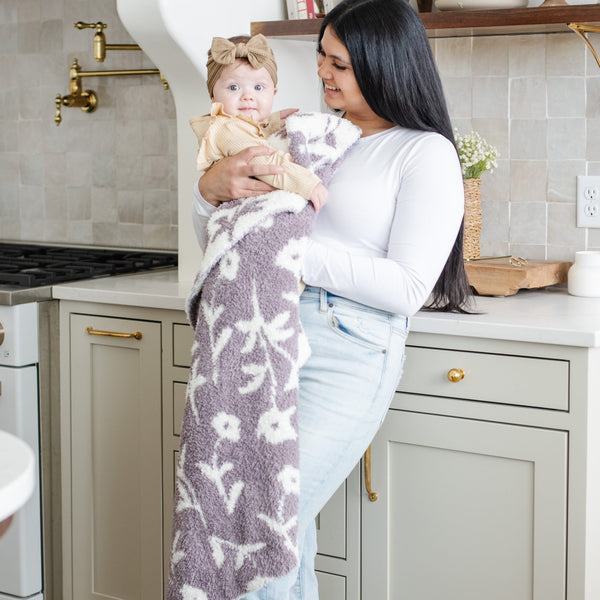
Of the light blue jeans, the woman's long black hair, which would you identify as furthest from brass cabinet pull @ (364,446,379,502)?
the woman's long black hair

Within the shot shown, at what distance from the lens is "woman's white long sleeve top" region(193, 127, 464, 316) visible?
60.9 inches

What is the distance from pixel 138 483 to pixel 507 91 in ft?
4.25

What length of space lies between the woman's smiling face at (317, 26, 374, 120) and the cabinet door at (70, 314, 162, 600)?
2.50 feet

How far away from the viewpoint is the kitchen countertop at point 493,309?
1701mm

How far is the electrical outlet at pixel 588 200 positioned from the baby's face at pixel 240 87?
97cm

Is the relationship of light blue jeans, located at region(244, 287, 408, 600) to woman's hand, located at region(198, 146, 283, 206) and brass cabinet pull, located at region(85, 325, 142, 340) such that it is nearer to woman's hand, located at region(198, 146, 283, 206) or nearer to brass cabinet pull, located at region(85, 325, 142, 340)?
woman's hand, located at region(198, 146, 283, 206)

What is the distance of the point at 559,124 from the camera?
2.30 meters

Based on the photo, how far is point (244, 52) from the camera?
1607 millimetres

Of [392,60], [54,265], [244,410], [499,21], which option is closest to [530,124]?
[499,21]

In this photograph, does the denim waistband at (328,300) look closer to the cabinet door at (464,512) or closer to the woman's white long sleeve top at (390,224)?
the woman's white long sleeve top at (390,224)

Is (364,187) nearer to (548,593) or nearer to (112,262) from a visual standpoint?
(548,593)

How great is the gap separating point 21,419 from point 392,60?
122 centimetres

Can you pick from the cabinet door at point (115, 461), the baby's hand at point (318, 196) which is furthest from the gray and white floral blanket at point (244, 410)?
the cabinet door at point (115, 461)

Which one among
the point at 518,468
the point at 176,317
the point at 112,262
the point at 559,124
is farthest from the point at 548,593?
the point at 112,262
